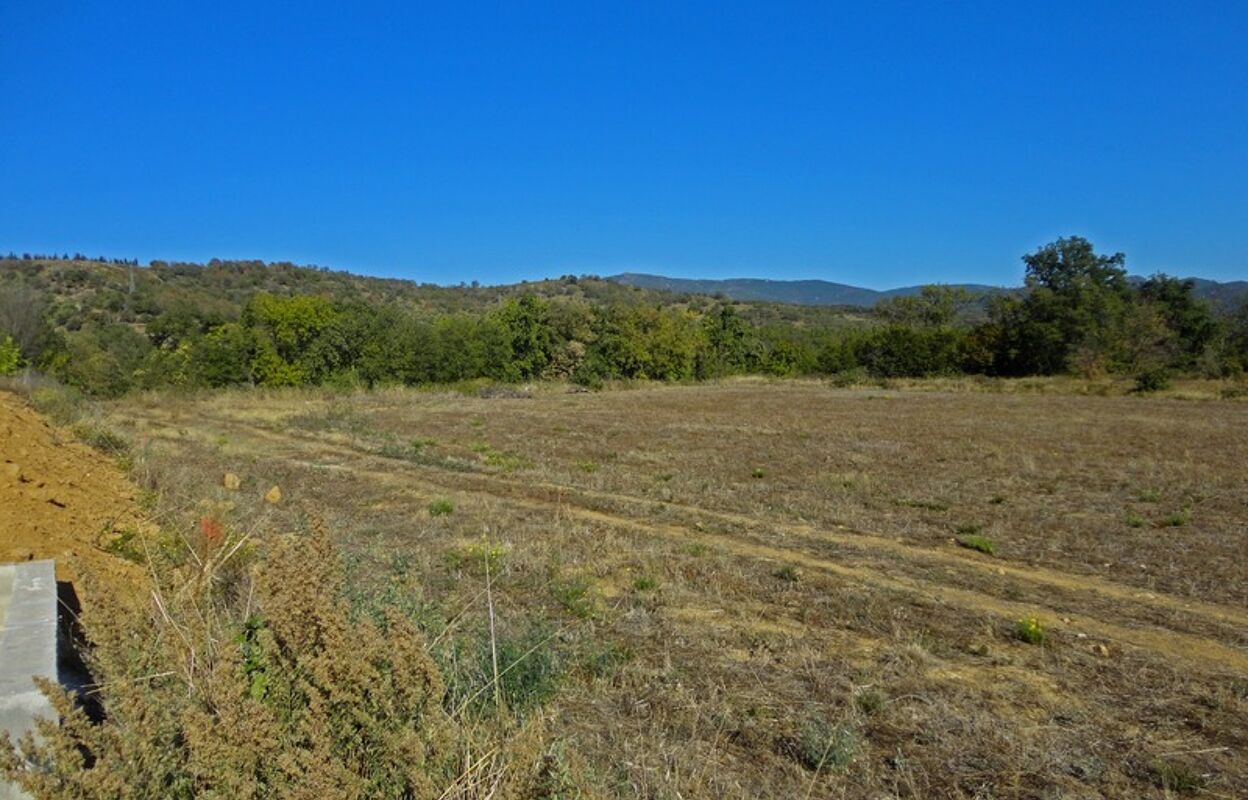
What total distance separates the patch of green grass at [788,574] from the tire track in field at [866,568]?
0.99 feet

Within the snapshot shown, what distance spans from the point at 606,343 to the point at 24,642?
146ft

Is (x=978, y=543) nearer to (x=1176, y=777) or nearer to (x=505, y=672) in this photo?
(x=1176, y=777)

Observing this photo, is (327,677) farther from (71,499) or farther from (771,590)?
(71,499)

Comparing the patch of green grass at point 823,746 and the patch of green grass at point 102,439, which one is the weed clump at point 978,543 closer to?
the patch of green grass at point 823,746

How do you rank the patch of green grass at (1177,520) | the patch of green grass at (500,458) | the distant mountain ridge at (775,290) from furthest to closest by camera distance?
the distant mountain ridge at (775,290) < the patch of green grass at (500,458) < the patch of green grass at (1177,520)

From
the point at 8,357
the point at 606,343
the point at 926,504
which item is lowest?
the point at 926,504

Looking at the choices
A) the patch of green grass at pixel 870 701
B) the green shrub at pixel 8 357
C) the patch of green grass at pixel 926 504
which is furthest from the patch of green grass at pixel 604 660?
the green shrub at pixel 8 357

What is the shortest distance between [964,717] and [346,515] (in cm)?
813

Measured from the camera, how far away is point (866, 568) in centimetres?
800

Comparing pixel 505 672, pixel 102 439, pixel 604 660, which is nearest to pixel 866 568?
pixel 604 660

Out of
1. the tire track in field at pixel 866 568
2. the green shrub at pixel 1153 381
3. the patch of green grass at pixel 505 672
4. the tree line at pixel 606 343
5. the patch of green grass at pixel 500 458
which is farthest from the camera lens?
the green shrub at pixel 1153 381

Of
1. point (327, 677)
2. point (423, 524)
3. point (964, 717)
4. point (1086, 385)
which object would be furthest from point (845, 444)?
point (1086, 385)

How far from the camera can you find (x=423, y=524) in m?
9.75

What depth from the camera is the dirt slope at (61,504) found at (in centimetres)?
607
